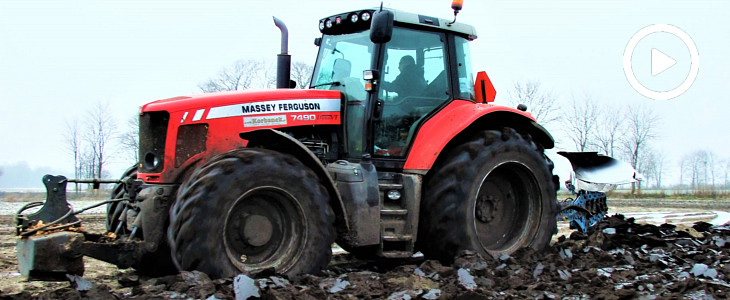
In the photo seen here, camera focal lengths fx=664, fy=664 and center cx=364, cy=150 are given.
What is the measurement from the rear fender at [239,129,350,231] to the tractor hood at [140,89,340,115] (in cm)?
24

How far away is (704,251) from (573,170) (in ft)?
6.70

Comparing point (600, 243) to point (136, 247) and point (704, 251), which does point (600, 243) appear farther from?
point (136, 247)

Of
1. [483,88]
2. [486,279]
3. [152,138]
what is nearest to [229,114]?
[152,138]

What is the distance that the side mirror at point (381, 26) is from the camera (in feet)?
19.1

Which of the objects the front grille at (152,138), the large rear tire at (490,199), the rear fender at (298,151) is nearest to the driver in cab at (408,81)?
the large rear tire at (490,199)

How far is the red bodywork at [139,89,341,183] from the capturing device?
547cm

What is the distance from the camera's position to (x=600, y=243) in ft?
24.1

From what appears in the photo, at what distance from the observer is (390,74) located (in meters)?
6.45

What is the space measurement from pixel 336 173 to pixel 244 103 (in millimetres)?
1010

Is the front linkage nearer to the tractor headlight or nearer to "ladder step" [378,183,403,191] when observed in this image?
the tractor headlight

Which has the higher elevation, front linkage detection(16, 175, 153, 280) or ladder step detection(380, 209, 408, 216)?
ladder step detection(380, 209, 408, 216)

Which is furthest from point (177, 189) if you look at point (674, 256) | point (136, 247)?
point (674, 256)

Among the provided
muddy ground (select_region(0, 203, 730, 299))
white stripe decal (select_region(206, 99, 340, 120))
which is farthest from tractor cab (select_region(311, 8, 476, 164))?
muddy ground (select_region(0, 203, 730, 299))

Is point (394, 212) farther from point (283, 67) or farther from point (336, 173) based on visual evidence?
point (283, 67)
